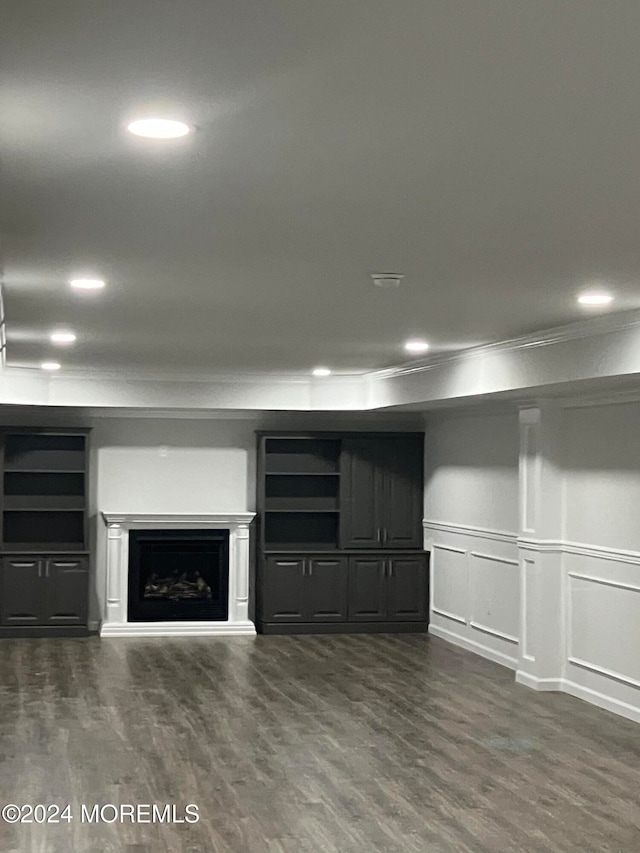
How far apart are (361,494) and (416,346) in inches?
162

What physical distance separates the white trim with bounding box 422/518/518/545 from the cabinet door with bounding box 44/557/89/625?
354cm

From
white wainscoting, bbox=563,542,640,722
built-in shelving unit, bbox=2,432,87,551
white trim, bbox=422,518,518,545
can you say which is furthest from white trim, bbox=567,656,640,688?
built-in shelving unit, bbox=2,432,87,551

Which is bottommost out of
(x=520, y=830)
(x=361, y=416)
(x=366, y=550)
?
(x=520, y=830)

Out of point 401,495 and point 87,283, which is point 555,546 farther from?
point 87,283

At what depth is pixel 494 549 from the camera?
10.1 m

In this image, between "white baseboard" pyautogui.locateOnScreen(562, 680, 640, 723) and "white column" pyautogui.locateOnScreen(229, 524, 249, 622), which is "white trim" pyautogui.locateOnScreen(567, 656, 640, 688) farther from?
"white column" pyautogui.locateOnScreen(229, 524, 249, 622)

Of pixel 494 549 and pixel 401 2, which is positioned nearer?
pixel 401 2

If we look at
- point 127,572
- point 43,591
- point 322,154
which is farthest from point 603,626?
point 322,154

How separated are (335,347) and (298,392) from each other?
3258 millimetres

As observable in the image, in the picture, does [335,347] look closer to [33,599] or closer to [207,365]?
[207,365]

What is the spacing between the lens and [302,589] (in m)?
11.6

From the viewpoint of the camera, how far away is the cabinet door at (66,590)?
11188 mm

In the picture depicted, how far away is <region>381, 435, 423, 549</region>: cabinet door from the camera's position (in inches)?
464

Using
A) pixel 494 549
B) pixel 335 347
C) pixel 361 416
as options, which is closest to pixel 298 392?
pixel 361 416
